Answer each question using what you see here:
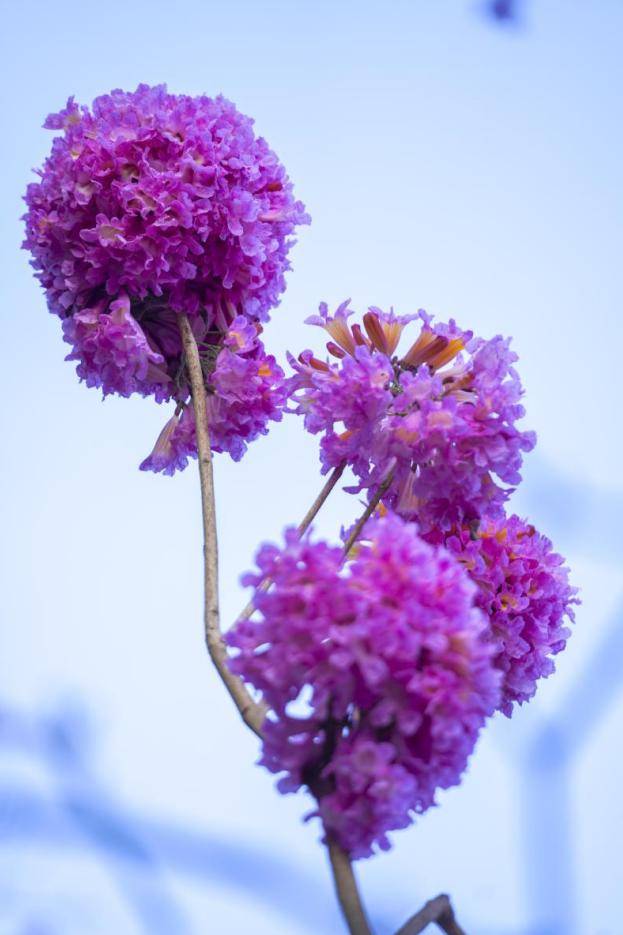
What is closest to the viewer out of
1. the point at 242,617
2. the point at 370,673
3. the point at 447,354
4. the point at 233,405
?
the point at 370,673

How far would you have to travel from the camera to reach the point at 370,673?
69cm

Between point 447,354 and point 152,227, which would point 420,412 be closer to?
point 447,354

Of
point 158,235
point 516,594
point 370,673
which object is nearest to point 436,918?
point 370,673

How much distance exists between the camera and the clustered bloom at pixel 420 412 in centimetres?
96

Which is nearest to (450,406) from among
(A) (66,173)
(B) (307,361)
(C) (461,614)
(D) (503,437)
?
(D) (503,437)

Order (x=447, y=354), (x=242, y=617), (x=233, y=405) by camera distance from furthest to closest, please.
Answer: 1. (x=233, y=405)
2. (x=447, y=354)
3. (x=242, y=617)

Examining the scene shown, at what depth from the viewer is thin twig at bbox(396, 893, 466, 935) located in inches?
28.8

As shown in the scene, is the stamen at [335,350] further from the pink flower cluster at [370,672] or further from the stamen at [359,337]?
the pink flower cluster at [370,672]

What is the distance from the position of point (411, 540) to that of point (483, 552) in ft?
1.00

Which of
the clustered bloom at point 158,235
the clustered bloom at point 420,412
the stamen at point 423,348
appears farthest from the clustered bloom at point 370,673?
the clustered bloom at point 158,235

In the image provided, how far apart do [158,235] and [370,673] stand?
0.55 meters

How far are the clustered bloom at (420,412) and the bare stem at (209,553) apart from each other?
0.10 metres

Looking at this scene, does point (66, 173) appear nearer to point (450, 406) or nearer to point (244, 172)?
point (244, 172)

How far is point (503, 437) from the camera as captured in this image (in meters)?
0.96
